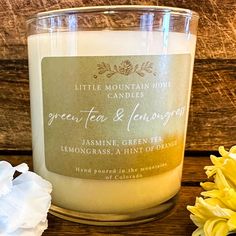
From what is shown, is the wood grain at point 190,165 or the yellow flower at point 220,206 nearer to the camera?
the yellow flower at point 220,206

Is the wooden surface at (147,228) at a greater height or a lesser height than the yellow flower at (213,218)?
lesser

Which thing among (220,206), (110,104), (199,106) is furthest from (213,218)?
(199,106)

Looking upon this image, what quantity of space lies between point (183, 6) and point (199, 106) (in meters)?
0.12

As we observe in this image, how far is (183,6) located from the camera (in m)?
0.47

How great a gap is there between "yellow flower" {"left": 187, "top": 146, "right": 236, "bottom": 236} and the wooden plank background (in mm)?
180

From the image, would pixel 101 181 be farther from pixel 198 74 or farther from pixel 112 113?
pixel 198 74

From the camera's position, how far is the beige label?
31cm

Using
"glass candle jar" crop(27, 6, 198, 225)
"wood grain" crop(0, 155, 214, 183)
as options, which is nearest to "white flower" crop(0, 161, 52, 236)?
"glass candle jar" crop(27, 6, 198, 225)

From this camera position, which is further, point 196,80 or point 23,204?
point 196,80

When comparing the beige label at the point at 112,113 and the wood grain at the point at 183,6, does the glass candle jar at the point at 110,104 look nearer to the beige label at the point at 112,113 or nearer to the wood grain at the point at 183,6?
the beige label at the point at 112,113

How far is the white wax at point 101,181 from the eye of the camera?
31 cm

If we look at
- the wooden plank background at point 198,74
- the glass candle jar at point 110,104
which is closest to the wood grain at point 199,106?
the wooden plank background at point 198,74

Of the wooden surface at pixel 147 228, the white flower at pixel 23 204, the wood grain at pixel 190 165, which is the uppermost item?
the white flower at pixel 23 204

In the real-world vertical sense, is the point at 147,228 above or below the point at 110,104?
below
